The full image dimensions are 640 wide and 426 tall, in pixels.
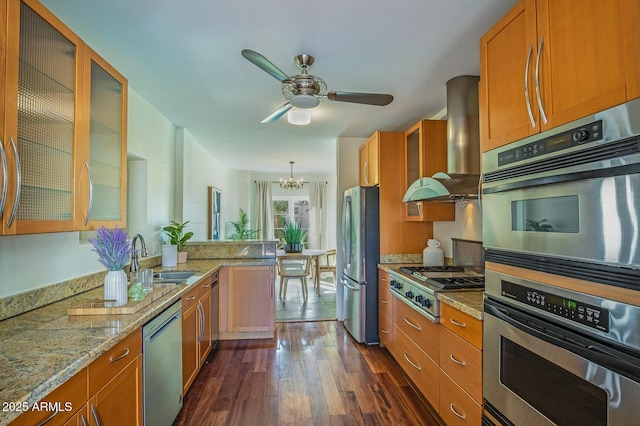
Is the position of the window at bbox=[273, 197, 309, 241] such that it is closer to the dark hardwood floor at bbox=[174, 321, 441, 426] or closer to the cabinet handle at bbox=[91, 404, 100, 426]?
the dark hardwood floor at bbox=[174, 321, 441, 426]

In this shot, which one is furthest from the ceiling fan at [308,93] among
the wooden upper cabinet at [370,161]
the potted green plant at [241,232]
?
the potted green plant at [241,232]

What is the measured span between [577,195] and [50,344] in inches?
77.5

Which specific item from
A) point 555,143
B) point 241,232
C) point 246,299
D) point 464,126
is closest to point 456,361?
point 555,143

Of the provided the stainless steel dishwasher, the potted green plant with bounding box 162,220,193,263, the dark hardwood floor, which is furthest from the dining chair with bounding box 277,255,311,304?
the stainless steel dishwasher

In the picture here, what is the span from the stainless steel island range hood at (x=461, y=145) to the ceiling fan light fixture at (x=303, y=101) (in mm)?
999

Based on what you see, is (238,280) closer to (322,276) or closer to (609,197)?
(609,197)

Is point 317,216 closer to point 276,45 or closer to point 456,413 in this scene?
point 276,45

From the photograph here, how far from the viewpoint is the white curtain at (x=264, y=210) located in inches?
297

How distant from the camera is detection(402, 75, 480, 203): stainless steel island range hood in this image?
2.27m

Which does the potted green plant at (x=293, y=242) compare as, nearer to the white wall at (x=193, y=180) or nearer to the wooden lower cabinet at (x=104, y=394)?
the white wall at (x=193, y=180)

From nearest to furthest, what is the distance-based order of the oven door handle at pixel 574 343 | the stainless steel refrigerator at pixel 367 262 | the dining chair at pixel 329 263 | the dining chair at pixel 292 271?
the oven door handle at pixel 574 343, the stainless steel refrigerator at pixel 367 262, the dining chair at pixel 292 271, the dining chair at pixel 329 263

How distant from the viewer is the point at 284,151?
5.29m

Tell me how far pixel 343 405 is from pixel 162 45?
2728 mm

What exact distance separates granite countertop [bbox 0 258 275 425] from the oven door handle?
5.38 feet
